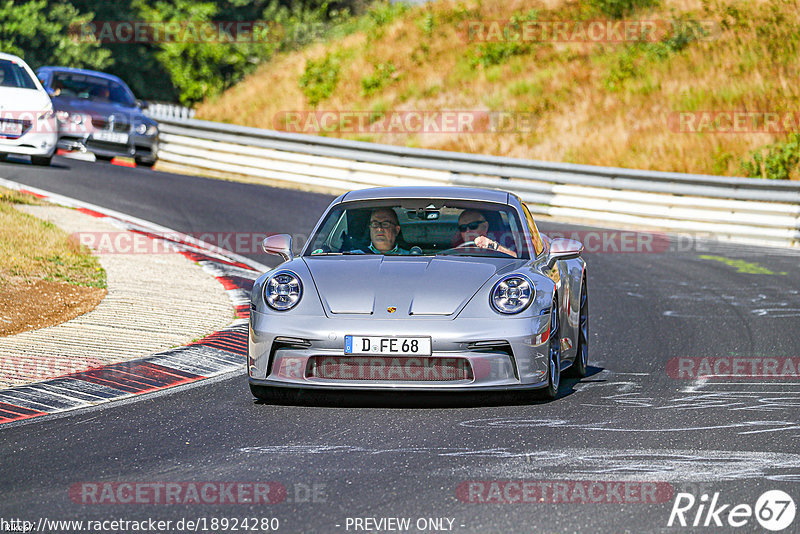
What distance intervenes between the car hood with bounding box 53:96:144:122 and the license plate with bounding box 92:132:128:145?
34cm

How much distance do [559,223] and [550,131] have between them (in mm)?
8262

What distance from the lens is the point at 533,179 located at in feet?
67.3

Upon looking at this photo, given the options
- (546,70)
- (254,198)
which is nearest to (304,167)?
(254,198)

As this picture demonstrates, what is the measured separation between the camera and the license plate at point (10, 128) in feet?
57.7

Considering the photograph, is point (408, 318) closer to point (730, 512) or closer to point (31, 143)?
point (730, 512)

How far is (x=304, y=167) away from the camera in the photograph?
2277 centimetres

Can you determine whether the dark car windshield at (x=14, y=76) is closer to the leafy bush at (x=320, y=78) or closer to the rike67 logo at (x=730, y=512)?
the leafy bush at (x=320, y=78)

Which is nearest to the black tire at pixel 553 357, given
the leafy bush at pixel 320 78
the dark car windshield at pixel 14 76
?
the dark car windshield at pixel 14 76

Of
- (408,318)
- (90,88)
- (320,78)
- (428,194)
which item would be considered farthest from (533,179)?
(320,78)

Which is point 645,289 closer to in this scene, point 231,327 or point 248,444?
point 231,327

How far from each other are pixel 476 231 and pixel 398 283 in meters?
1.12

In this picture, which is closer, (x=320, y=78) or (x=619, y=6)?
(x=619, y=6)

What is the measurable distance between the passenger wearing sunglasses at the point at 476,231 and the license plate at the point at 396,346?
→ 1.36m

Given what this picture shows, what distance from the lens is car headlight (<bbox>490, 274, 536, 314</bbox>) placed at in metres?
6.76
